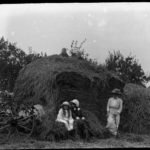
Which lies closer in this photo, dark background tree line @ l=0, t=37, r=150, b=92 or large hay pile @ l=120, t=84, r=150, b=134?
large hay pile @ l=120, t=84, r=150, b=134

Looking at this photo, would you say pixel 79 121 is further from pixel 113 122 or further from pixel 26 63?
pixel 26 63

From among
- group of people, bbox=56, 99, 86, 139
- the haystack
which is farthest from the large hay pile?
group of people, bbox=56, 99, 86, 139

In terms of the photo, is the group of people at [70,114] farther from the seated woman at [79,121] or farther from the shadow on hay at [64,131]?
the shadow on hay at [64,131]

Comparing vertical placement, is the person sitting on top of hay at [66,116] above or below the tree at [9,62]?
below

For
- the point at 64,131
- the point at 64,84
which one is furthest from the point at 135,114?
the point at 64,131

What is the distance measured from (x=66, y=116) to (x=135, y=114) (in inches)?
170

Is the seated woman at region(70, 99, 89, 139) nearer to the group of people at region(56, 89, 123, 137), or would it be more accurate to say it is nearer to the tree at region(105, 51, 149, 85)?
the group of people at region(56, 89, 123, 137)

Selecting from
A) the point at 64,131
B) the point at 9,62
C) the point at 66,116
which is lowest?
the point at 64,131

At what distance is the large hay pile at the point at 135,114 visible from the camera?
15047 mm

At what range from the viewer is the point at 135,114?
15125 mm

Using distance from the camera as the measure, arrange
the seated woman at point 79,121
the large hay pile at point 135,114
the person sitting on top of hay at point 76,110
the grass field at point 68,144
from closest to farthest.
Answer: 1. the grass field at point 68,144
2. the seated woman at point 79,121
3. the person sitting on top of hay at point 76,110
4. the large hay pile at point 135,114

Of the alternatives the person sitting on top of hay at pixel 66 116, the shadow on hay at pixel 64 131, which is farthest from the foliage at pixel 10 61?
the shadow on hay at pixel 64 131

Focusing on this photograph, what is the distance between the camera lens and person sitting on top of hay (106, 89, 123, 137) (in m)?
13.5

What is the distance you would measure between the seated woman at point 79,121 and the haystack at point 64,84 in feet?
2.21
